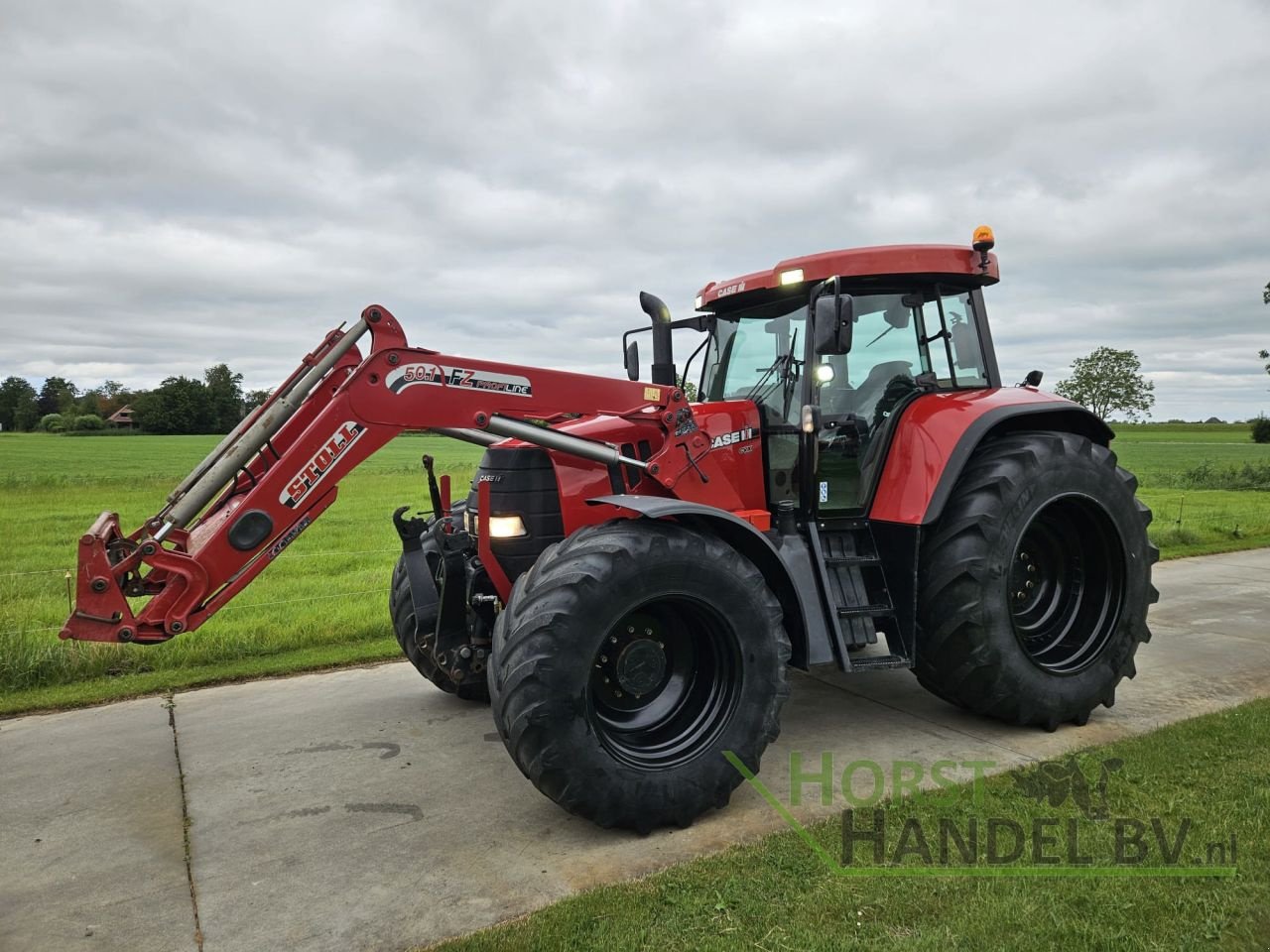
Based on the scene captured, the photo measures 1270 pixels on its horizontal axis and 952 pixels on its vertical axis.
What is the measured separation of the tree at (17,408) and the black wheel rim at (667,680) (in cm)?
6120

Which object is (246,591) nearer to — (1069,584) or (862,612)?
(862,612)

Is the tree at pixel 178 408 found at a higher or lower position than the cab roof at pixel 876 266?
higher

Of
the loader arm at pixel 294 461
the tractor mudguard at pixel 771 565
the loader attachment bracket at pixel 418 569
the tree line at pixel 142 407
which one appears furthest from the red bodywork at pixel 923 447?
the tree line at pixel 142 407

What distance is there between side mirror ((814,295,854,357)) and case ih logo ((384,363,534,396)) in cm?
141

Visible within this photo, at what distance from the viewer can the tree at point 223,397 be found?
41.0 m

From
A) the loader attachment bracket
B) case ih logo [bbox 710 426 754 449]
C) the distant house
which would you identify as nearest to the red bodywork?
case ih logo [bbox 710 426 754 449]

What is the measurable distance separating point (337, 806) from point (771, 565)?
228cm


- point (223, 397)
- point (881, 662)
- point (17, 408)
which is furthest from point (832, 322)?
point (17, 408)

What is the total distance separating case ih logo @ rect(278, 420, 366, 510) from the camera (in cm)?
390

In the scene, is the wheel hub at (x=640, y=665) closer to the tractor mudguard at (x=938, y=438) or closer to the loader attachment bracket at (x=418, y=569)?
the loader attachment bracket at (x=418, y=569)

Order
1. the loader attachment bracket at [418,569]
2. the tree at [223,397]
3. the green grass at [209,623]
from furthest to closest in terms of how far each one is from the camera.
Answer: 1. the tree at [223,397]
2. the green grass at [209,623]
3. the loader attachment bracket at [418,569]

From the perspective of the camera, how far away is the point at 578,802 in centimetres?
355

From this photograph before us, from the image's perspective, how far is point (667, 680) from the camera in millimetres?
4086

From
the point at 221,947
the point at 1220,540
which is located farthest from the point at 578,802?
the point at 1220,540
